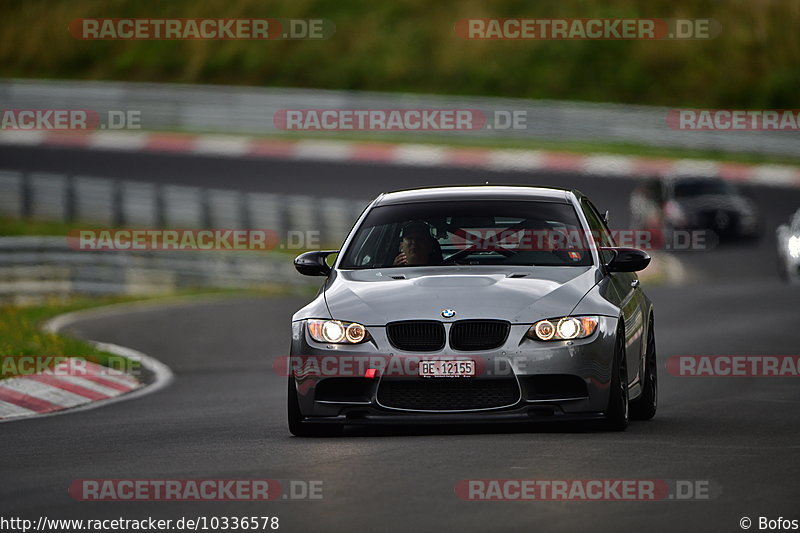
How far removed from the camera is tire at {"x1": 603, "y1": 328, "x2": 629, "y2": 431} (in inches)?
403

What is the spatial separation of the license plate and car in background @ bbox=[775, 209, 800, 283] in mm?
18720

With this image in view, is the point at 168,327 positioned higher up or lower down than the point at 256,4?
lower down

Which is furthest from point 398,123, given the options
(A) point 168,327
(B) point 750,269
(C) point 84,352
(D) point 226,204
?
(C) point 84,352

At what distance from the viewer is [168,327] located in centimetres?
2167

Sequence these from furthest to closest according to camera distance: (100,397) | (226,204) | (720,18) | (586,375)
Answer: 1. (720,18)
2. (226,204)
3. (100,397)
4. (586,375)

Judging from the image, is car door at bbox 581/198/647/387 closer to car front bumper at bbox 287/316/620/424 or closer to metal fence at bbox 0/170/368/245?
car front bumper at bbox 287/316/620/424

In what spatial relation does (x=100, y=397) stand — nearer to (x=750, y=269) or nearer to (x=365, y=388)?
(x=365, y=388)

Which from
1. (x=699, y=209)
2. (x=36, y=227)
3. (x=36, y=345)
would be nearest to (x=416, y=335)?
(x=36, y=345)

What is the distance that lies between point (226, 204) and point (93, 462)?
26398 mm

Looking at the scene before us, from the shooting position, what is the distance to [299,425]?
1047 cm

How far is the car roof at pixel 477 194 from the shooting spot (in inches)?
451

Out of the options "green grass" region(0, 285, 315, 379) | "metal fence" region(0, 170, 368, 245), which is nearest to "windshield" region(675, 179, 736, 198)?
"metal fence" region(0, 170, 368, 245)

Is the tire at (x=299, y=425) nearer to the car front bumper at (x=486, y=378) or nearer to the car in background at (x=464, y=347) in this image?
the car in background at (x=464, y=347)

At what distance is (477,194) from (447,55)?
4676cm
